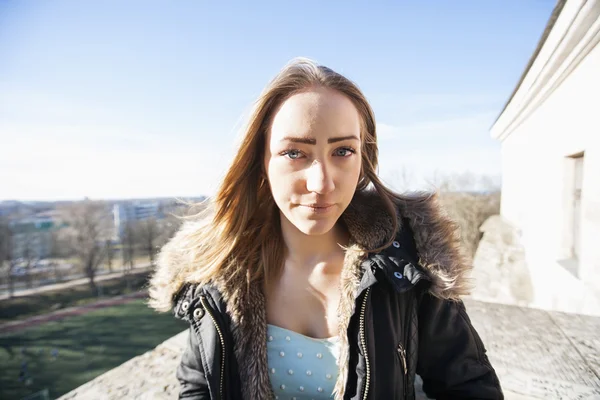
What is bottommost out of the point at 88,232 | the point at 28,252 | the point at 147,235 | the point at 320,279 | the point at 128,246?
the point at 128,246

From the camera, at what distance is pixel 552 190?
453 centimetres

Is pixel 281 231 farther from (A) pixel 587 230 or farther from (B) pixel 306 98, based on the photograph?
(A) pixel 587 230

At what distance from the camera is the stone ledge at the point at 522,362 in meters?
1.78

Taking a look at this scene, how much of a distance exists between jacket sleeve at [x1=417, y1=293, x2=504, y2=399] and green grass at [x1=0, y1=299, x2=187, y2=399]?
18.4 m

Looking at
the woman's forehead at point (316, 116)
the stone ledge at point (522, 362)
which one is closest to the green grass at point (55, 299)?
Answer: the stone ledge at point (522, 362)

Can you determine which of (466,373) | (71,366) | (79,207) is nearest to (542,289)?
(466,373)

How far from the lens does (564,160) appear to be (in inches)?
160

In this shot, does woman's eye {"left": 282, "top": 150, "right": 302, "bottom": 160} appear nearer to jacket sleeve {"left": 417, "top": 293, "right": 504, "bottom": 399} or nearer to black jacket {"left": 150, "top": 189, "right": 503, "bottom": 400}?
black jacket {"left": 150, "top": 189, "right": 503, "bottom": 400}

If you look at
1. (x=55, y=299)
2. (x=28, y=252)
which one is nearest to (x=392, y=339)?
(x=55, y=299)

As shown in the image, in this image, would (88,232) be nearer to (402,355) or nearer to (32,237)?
(32,237)

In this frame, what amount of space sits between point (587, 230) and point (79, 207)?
36.0 metres

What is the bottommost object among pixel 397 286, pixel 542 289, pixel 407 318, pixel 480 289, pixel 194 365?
pixel 480 289

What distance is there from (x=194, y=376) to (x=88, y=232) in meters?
33.1

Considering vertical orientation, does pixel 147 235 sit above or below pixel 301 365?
below
